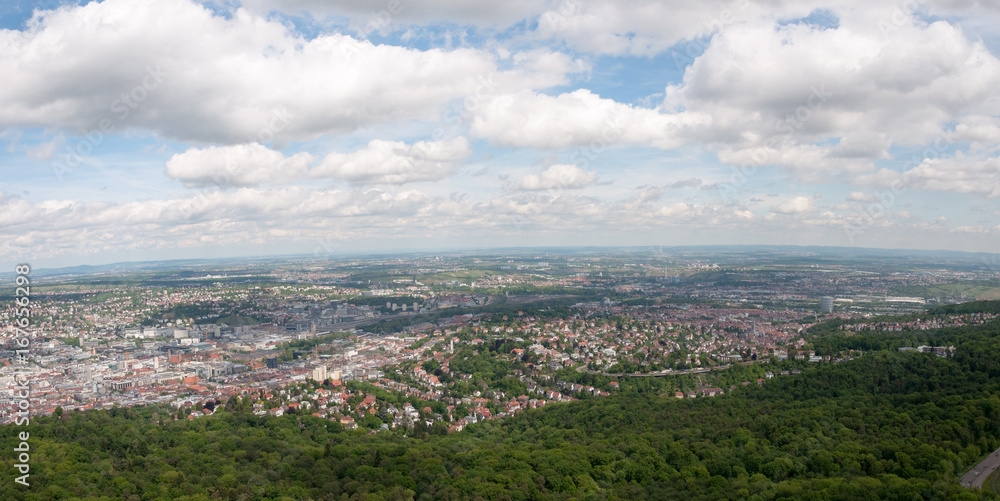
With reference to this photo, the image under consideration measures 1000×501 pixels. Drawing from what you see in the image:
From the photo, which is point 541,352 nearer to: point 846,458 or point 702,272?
point 846,458

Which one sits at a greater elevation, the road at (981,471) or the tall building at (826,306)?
the road at (981,471)

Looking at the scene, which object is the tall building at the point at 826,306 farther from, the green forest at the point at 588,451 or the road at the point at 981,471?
the road at the point at 981,471

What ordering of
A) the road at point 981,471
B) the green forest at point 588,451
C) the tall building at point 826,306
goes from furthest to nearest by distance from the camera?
the tall building at point 826,306
the green forest at point 588,451
the road at point 981,471

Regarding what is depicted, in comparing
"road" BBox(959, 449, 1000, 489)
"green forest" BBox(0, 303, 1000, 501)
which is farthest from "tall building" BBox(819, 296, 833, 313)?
"road" BBox(959, 449, 1000, 489)

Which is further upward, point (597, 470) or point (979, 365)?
point (979, 365)

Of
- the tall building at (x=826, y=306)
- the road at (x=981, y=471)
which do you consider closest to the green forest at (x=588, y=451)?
the road at (x=981, y=471)

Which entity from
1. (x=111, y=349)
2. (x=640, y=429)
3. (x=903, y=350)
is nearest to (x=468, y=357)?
(x=640, y=429)
